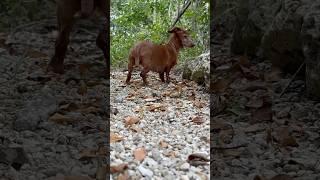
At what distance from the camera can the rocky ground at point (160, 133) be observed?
5.72 ft

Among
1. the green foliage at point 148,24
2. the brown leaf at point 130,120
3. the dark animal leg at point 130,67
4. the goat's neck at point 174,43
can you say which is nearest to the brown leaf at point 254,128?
the brown leaf at point 130,120

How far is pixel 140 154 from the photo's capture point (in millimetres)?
1867

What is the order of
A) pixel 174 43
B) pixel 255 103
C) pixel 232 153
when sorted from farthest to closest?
pixel 174 43
pixel 255 103
pixel 232 153

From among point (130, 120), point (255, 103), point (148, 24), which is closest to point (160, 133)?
point (130, 120)

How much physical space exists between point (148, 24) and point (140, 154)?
4.60 meters

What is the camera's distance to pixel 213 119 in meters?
2.41

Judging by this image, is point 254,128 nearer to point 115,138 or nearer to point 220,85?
point 115,138

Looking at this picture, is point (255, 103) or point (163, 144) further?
point (255, 103)

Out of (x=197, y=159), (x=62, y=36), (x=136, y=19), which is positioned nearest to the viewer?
(x=197, y=159)

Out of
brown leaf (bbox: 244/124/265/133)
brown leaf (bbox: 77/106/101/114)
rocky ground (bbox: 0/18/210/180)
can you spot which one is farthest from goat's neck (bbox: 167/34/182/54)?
brown leaf (bbox: 244/124/265/133)

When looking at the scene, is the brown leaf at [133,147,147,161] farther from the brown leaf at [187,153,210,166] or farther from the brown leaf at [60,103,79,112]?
the brown leaf at [60,103,79,112]

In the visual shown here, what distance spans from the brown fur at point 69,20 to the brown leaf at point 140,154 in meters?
0.98

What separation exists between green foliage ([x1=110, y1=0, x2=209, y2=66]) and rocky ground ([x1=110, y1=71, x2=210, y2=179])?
1917 mm

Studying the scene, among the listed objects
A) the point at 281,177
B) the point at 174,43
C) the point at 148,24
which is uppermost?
the point at 148,24
